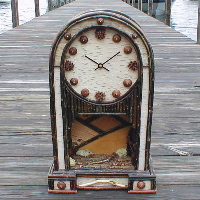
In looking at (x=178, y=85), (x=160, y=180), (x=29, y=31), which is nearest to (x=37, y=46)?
(x=29, y=31)

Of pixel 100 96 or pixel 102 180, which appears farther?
pixel 102 180

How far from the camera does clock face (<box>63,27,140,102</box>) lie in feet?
5.37

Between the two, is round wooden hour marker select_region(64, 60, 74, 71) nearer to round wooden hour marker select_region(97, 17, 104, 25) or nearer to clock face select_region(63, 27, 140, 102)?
clock face select_region(63, 27, 140, 102)

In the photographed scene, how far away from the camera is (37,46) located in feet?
19.8

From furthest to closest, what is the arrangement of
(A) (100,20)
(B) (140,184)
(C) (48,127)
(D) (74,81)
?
(C) (48,127), (B) (140,184), (D) (74,81), (A) (100,20)

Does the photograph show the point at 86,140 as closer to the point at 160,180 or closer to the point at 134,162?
the point at 134,162

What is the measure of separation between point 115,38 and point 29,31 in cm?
644

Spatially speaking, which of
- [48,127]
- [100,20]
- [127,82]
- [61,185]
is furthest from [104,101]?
[48,127]

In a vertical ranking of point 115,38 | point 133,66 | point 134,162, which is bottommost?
point 134,162

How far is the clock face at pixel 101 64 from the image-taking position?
5.37ft

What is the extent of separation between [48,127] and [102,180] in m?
0.99

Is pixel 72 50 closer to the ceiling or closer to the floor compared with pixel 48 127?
closer to the ceiling

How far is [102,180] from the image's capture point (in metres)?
1.88

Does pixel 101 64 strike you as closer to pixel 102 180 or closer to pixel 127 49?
pixel 127 49
